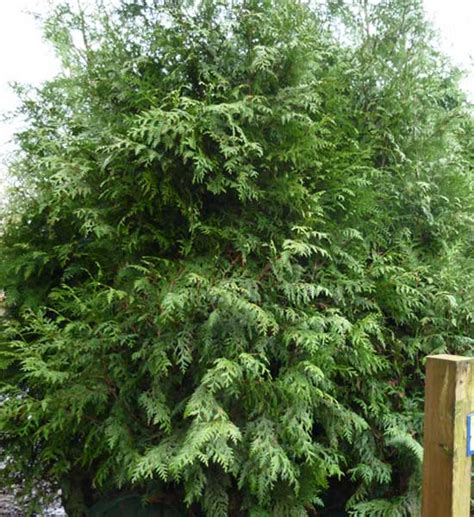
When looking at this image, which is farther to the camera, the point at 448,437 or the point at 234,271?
the point at 234,271

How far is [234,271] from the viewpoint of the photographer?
2.25 meters

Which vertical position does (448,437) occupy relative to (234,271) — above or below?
below

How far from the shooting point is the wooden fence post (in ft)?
4.84

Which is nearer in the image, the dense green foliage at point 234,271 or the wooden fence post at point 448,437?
the wooden fence post at point 448,437

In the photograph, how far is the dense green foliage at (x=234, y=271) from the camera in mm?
2096

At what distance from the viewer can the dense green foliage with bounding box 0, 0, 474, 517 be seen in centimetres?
210

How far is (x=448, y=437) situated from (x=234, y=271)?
3.65 ft

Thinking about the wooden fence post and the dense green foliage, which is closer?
the wooden fence post

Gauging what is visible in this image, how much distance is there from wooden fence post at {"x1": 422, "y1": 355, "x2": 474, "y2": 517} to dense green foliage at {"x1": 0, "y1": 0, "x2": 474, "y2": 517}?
1.91 feet

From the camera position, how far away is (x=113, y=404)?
7.32 feet

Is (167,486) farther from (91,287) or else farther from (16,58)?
(16,58)

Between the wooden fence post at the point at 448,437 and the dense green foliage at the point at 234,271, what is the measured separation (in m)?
0.58


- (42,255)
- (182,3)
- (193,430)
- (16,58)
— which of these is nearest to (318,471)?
(193,430)

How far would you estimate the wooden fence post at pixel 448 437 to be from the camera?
58.1 inches
